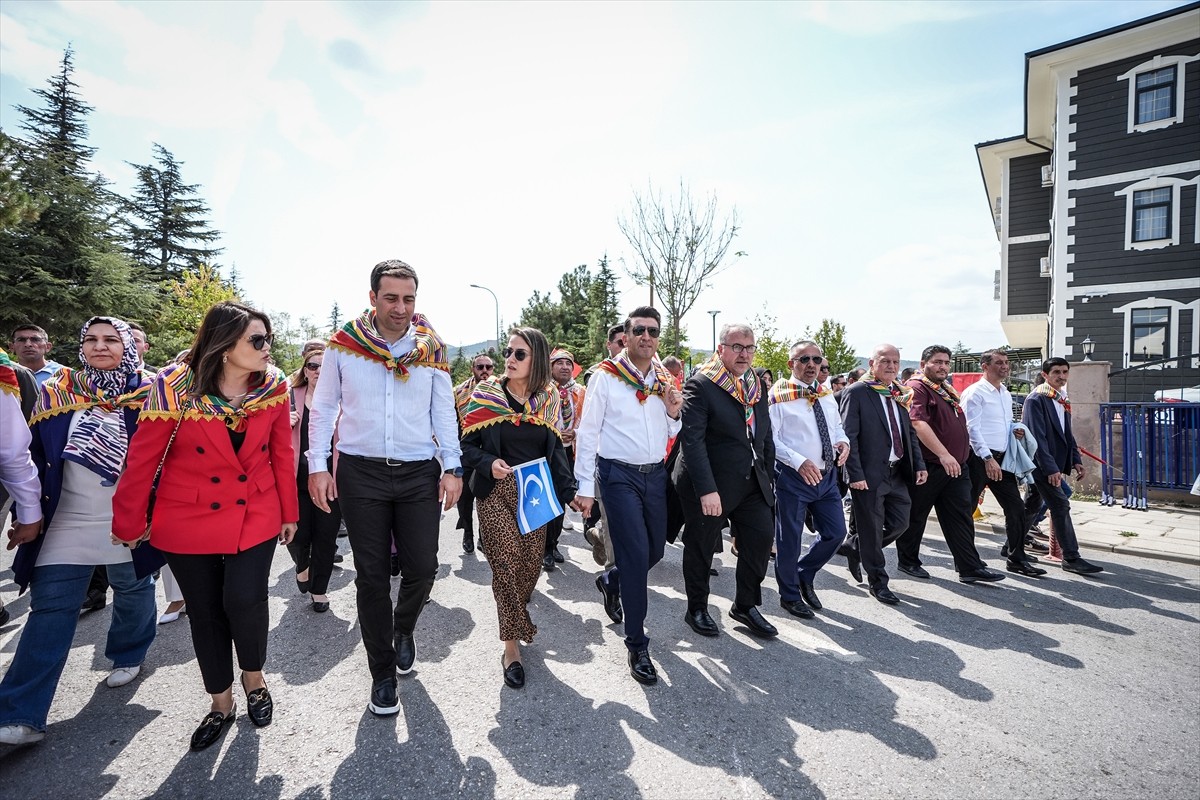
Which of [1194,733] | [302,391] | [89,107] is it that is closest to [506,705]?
[302,391]

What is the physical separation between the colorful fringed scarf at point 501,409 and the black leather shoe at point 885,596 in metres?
3.31

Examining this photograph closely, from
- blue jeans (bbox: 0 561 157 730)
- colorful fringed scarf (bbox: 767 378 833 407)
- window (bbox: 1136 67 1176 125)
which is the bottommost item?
blue jeans (bbox: 0 561 157 730)

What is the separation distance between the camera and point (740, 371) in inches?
171

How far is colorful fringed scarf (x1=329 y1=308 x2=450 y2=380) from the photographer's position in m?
3.21

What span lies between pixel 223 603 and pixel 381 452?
1004 mm

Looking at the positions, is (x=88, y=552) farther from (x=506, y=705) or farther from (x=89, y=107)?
(x=89, y=107)

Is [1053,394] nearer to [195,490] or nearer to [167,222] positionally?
[195,490]

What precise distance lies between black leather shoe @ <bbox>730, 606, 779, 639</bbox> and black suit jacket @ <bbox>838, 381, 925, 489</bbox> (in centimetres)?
163

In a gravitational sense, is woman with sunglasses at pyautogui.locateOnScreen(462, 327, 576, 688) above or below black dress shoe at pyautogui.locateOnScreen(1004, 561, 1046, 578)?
above

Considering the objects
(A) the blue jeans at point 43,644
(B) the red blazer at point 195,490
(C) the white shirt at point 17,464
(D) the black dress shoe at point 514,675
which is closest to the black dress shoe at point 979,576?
(D) the black dress shoe at point 514,675

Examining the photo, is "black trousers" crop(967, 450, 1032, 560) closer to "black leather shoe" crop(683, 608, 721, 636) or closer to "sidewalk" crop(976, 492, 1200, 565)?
"sidewalk" crop(976, 492, 1200, 565)

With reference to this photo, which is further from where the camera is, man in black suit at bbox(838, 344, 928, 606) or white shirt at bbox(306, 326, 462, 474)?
man in black suit at bbox(838, 344, 928, 606)

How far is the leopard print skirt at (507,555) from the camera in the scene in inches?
145

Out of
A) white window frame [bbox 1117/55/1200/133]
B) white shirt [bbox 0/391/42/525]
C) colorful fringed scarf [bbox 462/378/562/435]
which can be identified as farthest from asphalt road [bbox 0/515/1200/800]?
white window frame [bbox 1117/55/1200/133]
